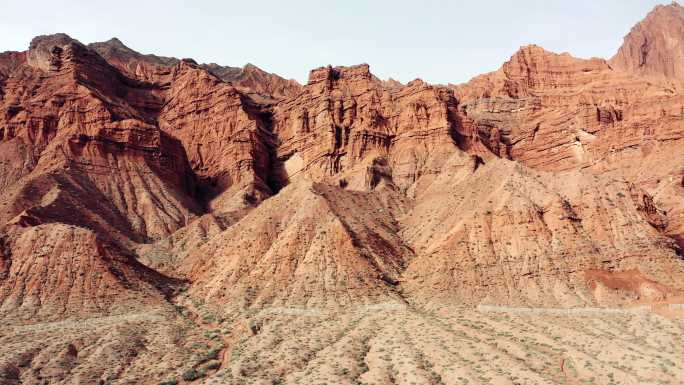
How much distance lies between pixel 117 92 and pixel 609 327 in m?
107

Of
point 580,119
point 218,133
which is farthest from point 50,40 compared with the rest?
point 580,119

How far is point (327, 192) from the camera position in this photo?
7719 centimetres

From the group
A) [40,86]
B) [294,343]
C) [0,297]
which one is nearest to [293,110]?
[40,86]

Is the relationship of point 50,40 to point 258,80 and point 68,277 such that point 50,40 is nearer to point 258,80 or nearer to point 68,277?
point 258,80

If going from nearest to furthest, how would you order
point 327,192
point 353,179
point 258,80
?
1. point 327,192
2. point 353,179
3. point 258,80

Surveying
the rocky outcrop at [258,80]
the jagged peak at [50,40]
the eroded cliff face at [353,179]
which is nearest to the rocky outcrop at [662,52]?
the eroded cliff face at [353,179]

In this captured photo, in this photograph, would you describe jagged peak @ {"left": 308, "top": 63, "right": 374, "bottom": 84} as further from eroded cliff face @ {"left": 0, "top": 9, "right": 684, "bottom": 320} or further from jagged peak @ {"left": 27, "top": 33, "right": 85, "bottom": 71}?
jagged peak @ {"left": 27, "top": 33, "right": 85, "bottom": 71}

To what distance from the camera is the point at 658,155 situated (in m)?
97.9

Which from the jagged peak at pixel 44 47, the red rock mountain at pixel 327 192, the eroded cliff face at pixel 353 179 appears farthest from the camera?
the jagged peak at pixel 44 47

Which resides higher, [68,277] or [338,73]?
[338,73]

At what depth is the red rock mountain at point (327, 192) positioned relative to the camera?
2247 inches

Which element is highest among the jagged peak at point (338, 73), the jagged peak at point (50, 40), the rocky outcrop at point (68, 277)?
the jagged peak at point (50, 40)

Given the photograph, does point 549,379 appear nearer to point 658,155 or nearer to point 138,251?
point 138,251

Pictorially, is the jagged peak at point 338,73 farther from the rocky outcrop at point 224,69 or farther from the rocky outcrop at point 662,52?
the rocky outcrop at point 662,52
